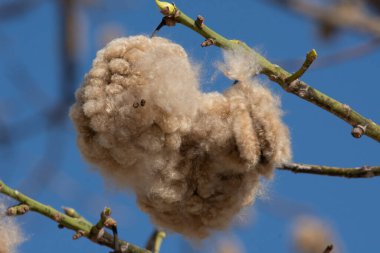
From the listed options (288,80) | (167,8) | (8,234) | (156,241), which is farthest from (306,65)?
(156,241)

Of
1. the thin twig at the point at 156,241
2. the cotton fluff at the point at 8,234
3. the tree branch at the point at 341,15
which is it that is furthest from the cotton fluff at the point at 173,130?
the tree branch at the point at 341,15

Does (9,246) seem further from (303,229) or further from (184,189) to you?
(303,229)

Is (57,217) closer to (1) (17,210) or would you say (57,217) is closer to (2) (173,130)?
(1) (17,210)

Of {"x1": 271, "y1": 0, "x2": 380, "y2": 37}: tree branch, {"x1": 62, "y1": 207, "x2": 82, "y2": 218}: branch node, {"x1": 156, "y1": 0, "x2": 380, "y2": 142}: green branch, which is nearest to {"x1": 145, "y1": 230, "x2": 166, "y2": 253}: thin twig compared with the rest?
{"x1": 62, "y1": 207, "x2": 82, "y2": 218}: branch node

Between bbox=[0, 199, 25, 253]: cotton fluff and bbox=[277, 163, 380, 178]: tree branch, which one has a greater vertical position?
bbox=[277, 163, 380, 178]: tree branch

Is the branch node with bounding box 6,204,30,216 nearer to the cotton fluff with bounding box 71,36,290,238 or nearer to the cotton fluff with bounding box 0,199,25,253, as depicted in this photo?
the cotton fluff with bounding box 0,199,25,253

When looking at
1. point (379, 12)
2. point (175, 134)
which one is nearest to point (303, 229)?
point (379, 12)
